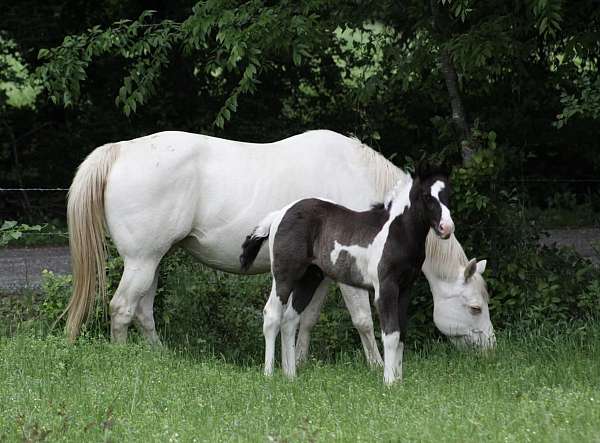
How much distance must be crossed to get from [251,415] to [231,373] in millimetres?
1141

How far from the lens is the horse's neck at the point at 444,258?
732 centimetres

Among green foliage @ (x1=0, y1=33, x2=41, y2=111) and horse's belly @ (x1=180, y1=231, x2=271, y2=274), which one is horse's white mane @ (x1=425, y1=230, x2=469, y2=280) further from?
green foliage @ (x1=0, y1=33, x2=41, y2=111)

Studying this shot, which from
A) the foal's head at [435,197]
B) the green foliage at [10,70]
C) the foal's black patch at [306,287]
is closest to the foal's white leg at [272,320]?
the foal's black patch at [306,287]

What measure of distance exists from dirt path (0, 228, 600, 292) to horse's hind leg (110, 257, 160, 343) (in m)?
3.14

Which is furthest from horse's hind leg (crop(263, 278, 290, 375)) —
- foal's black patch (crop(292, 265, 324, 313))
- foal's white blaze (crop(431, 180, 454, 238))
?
foal's white blaze (crop(431, 180, 454, 238))

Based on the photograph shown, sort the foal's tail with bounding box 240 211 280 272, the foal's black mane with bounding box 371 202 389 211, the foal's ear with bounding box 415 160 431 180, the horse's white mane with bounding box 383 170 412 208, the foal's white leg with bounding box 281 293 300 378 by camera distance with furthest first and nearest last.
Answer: the foal's tail with bounding box 240 211 280 272, the foal's white leg with bounding box 281 293 300 378, the foal's black mane with bounding box 371 202 389 211, the horse's white mane with bounding box 383 170 412 208, the foal's ear with bounding box 415 160 431 180

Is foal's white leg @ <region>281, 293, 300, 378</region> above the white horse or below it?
below

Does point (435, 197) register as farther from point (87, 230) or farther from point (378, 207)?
point (87, 230)

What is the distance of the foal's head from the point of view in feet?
19.8

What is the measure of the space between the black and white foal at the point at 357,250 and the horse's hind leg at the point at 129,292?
2.67ft

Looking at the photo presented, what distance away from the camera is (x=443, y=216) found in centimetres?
604

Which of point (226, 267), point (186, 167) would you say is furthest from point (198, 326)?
point (186, 167)

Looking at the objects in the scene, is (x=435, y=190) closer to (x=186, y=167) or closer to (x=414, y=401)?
(x=414, y=401)

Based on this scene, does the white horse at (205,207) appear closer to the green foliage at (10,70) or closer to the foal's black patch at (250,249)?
the foal's black patch at (250,249)
